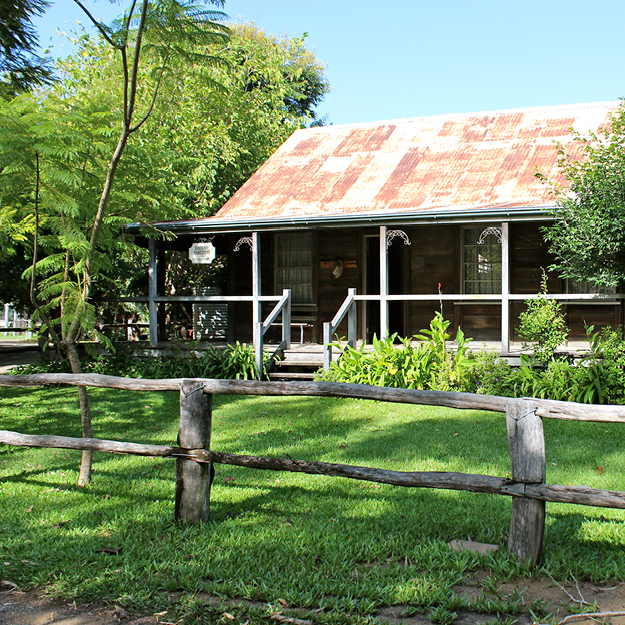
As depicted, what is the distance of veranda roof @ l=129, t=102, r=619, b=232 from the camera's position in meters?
11.6

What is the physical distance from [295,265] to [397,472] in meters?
10.9

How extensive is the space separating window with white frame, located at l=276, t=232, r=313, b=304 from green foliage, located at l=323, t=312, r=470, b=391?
164 inches

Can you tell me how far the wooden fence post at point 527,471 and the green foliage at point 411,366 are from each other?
594 cm

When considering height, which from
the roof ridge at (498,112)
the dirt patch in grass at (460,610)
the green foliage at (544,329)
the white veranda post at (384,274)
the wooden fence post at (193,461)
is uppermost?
the roof ridge at (498,112)

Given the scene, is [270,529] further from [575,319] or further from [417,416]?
[575,319]

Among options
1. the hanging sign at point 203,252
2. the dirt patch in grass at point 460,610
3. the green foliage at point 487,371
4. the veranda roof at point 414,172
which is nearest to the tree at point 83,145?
the dirt patch in grass at point 460,610

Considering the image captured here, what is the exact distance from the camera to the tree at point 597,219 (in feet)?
31.0

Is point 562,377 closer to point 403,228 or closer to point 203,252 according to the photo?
point 403,228

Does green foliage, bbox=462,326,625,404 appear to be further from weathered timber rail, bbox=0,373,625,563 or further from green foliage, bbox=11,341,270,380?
weathered timber rail, bbox=0,373,625,563

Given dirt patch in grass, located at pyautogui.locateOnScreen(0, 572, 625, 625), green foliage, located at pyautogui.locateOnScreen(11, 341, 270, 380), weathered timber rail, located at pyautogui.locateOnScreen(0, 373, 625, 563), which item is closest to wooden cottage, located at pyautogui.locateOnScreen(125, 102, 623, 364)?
green foliage, located at pyautogui.locateOnScreen(11, 341, 270, 380)

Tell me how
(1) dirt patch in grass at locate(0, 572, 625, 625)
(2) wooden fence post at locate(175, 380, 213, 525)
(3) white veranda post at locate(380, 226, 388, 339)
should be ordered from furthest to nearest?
1. (3) white veranda post at locate(380, 226, 388, 339)
2. (2) wooden fence post at locate(175, 380, 213, 525)
3. (1) dirt patch in grass at locate(0, 572, 625, 625)

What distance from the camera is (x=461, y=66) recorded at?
62.3 feet

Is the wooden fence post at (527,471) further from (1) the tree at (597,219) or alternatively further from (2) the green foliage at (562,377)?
(1) the tree at (597,219)

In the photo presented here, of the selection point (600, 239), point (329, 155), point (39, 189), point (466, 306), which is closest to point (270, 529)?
point (39, 189)
